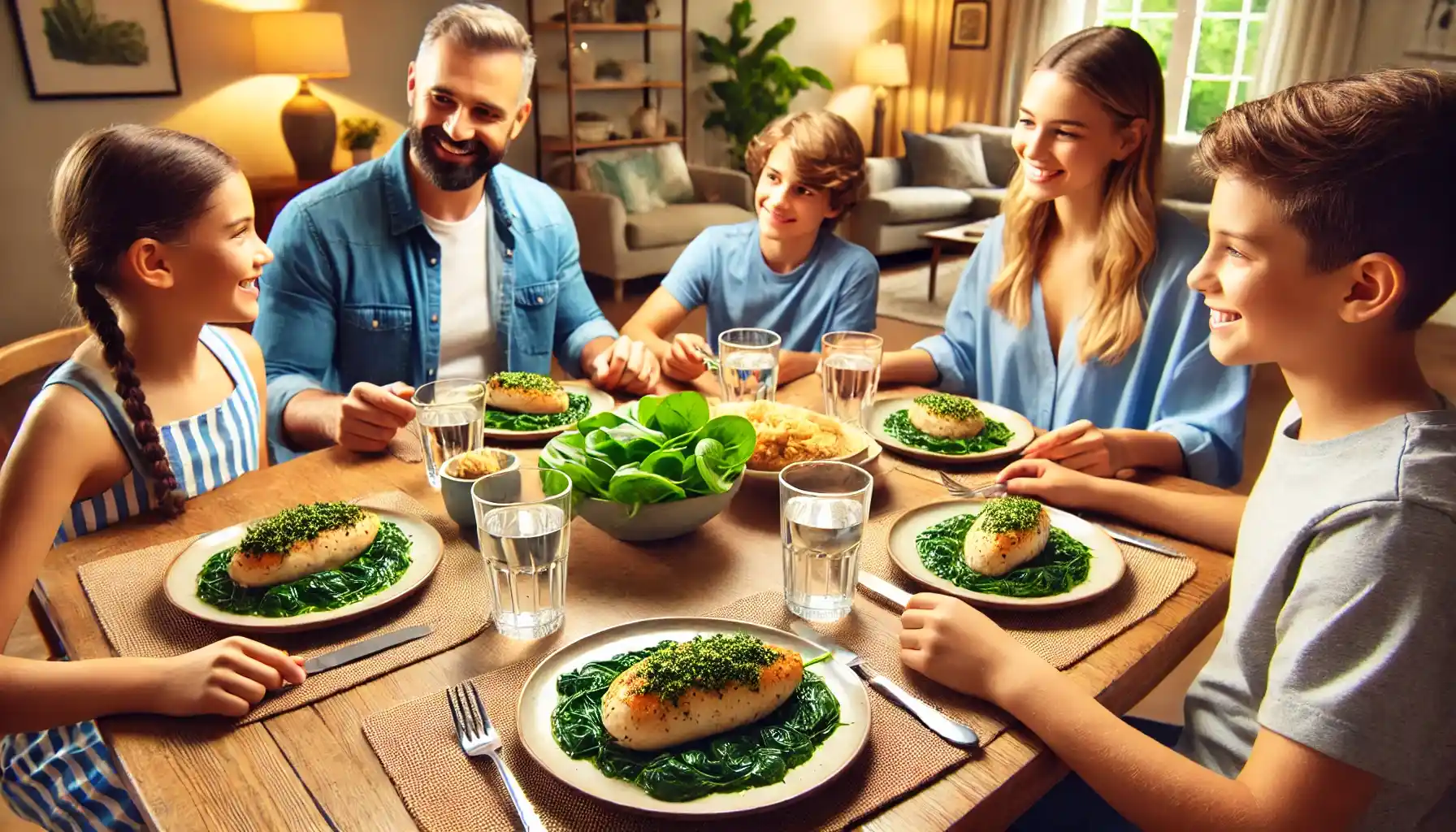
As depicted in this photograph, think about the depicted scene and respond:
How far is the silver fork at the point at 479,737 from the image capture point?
0.76 metres

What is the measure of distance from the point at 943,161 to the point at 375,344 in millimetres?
6370

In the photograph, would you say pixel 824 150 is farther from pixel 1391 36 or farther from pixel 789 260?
pixel 1391 36

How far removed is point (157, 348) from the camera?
1437 millimetres

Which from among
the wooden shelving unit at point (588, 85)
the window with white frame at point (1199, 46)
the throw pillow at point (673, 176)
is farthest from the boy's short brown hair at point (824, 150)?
the window with white frame at point (1199, 46)

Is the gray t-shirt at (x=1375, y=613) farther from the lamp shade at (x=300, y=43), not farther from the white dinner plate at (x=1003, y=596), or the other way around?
the lamp shade at (x=300, y=43)

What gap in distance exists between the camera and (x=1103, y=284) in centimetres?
177

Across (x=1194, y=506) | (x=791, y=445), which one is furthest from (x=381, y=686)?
(x=1194, y=506)

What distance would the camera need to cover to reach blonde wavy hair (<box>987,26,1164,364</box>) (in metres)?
1.70

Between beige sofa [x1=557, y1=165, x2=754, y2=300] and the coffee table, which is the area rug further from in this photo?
beige sofa [x1=557, y1=165, x2=754, y2=300]

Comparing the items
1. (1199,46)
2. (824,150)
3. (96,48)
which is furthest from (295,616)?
(1199,46)

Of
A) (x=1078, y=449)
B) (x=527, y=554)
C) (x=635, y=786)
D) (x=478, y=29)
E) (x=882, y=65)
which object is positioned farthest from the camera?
(x=882, y=65)

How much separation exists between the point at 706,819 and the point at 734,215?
5.98 meters

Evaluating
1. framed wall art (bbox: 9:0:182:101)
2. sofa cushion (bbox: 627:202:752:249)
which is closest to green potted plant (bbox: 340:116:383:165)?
framed wall art (bbox: 9:0:182:101)

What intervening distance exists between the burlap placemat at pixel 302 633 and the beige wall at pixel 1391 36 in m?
7.37
